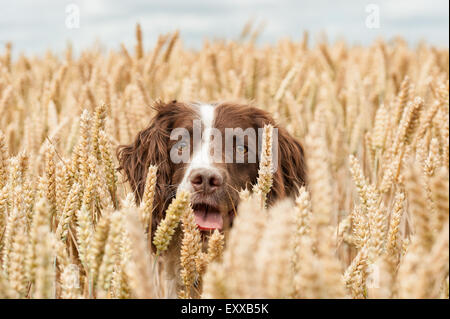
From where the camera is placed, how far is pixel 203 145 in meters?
2.34

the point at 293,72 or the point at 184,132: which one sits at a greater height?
the point at 293,72

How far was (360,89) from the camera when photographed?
11.4 feet

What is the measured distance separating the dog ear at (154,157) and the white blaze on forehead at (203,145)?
175 millimetres

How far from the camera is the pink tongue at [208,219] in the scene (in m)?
2.17

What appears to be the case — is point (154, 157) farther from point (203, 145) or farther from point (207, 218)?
point (207, 218)

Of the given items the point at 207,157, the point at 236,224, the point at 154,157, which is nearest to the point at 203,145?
the point at 207,157

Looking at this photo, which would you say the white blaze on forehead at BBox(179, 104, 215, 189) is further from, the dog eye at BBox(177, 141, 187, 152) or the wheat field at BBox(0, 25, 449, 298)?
the wheat field at BBox(0, 25, 449, 298)

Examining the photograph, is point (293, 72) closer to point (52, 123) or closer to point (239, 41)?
point (52, 123)

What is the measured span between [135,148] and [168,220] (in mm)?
1485

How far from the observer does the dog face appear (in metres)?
2.10

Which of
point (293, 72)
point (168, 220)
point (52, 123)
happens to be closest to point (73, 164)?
point (168, 220)

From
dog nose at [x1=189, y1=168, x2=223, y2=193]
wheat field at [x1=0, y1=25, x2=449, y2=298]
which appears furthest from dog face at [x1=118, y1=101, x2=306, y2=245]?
wheat field at [x1=0, y1=25, x2=449, y2=298]

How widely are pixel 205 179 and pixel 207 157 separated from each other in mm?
237
